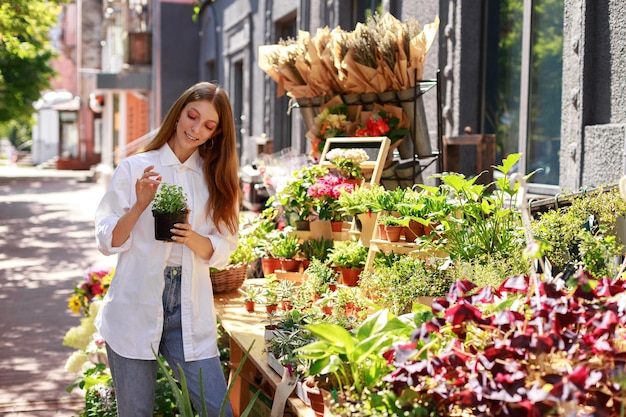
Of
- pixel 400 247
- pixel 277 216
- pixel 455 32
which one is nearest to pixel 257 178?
pixel 455 32

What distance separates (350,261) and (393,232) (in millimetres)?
511

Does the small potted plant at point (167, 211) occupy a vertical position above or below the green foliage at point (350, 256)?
above

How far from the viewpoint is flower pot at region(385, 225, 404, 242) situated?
3.50 m

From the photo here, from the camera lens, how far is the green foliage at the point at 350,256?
3959 millimetres

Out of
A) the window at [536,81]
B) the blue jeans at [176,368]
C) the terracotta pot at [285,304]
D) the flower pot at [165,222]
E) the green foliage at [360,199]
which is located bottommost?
the blue jeans at [176,368]

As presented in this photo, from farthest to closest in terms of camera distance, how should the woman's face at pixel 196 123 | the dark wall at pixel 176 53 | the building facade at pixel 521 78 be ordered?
the dark wall at pixel 176 53, the building facade at pixel 521 78, the woman's face at pixel 196 123

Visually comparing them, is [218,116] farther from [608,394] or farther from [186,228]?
[608,394]

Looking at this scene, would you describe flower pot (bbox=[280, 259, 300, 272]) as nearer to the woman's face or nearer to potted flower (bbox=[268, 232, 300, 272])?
potted flower (bbox=[268, 232, 300, 272])

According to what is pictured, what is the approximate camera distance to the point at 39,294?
30.8 ft

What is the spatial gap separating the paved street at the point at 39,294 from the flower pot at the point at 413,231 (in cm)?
286

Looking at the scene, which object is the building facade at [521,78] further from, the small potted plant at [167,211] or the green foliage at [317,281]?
the small potted plant at [167,211]

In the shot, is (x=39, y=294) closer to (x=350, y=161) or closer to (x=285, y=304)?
(x=350, y=161)

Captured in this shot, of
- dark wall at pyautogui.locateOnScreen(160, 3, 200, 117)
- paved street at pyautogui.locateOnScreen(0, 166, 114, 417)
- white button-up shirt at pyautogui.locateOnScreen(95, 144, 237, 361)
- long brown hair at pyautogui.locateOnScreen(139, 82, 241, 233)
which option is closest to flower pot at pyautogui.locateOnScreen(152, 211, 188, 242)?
white button-up shirt at pyautogui.locateOnScreen(95, 144, 237, 361)

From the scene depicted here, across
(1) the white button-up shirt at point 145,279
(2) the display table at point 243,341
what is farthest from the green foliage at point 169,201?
(2) the display table at point 243,341
